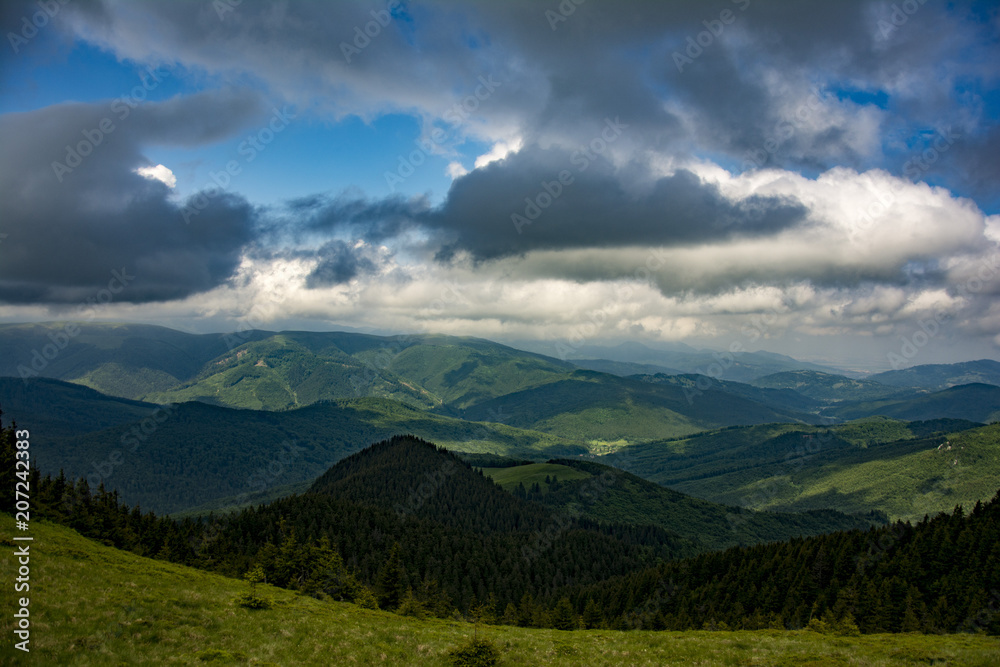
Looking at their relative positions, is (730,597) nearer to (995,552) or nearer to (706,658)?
(995,552)

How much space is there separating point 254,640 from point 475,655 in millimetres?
15333

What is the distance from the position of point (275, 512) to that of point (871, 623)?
17086cm

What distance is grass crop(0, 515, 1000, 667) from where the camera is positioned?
91.0 feet

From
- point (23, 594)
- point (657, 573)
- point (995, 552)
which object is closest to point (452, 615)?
point (657, 573)

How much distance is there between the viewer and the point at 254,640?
33.5m

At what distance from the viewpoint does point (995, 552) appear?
9938 cm

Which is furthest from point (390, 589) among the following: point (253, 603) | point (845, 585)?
point (845, 585)

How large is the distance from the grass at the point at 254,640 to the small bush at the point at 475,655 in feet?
2.75

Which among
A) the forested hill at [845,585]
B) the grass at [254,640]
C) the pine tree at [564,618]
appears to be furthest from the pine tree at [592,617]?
the grass at [254,640]

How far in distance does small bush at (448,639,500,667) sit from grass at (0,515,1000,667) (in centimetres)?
84

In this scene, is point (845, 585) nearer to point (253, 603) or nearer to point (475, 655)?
point (475, 655)

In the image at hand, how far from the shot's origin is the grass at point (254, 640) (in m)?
27.8

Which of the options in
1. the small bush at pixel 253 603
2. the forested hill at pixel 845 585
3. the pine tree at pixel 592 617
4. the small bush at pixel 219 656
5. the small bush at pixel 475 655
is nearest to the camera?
the small bush at pixel 219 656

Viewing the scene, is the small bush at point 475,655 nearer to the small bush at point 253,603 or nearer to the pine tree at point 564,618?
the small bush at point 253,603
